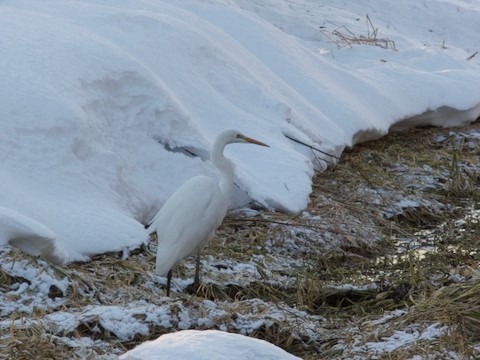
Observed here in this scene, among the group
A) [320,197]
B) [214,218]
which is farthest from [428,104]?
[214,218]

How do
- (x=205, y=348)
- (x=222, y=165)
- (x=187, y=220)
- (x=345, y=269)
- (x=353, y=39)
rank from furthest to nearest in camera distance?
(x=353, y=39), (x=345, y=269), (x=222, y=165), (x=187, y=220), (x=205, y=348)

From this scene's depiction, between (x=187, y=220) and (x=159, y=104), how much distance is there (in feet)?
5.88

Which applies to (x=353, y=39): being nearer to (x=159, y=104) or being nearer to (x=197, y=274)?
(x=159, y=104)

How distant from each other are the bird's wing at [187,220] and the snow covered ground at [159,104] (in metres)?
0.38

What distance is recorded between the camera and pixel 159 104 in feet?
25.4

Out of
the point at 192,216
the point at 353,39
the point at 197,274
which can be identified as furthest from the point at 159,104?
the point at 353,39

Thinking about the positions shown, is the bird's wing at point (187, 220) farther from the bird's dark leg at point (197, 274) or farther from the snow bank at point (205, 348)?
the snow bank at point (205, 348)

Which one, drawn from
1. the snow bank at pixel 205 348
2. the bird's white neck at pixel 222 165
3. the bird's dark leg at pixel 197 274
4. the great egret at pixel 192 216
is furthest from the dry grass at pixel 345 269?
the snow bank at pixel 205 348

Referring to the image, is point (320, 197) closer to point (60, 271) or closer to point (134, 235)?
point (134, 235)

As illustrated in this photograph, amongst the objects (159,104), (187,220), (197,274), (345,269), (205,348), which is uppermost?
(205,348)

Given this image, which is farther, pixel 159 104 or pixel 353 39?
pixel 353 39

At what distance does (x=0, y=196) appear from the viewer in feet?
20.0

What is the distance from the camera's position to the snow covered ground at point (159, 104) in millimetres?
6629

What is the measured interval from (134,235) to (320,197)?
2.19m
